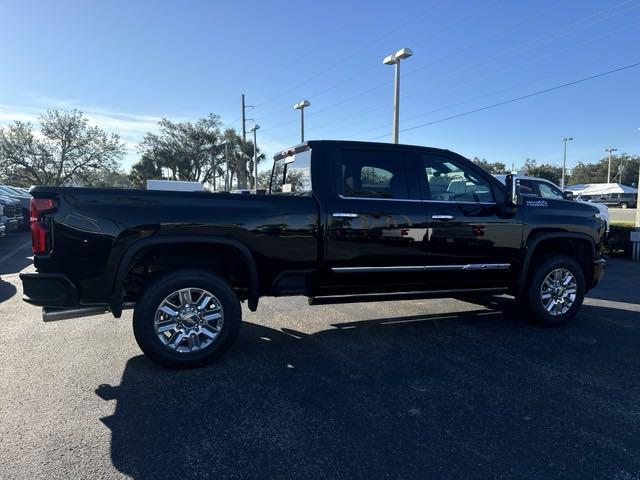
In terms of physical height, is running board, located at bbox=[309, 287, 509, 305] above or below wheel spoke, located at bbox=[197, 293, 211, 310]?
below

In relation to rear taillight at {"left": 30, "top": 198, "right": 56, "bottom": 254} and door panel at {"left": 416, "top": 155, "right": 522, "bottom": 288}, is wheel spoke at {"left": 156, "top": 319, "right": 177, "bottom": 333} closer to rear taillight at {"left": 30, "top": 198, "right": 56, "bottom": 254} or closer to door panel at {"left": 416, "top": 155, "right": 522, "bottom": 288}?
rear taillight at {"left": 30, "top": 198, "right": 56, "bottom": 254}

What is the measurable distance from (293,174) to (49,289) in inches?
104

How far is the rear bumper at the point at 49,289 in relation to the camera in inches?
140

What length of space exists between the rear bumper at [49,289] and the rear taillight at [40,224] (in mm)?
212

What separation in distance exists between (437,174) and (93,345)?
3.94 metres

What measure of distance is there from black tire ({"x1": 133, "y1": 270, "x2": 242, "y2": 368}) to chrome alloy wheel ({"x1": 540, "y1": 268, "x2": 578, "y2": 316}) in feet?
11.8

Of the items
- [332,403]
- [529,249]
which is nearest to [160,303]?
[332,403]

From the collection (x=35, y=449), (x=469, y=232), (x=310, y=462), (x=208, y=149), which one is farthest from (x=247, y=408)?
(x=208, y=149)

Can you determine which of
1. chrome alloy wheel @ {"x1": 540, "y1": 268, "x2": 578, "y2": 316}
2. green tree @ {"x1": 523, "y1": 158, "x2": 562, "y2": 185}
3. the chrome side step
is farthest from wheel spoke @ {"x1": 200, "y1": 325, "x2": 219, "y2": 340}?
green tree @ {"x1": 523, "y1": 158, "x2": 562, "y2": 185}

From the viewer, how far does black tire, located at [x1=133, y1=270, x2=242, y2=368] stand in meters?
3.73

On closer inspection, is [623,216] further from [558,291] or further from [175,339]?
[175,339]

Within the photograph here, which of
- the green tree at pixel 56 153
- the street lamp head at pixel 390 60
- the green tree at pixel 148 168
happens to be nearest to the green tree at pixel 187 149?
the green tree at pixel 148 168

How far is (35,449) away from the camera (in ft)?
8.79

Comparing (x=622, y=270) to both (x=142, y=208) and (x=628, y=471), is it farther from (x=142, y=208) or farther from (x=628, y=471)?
(x=142, y=208)
